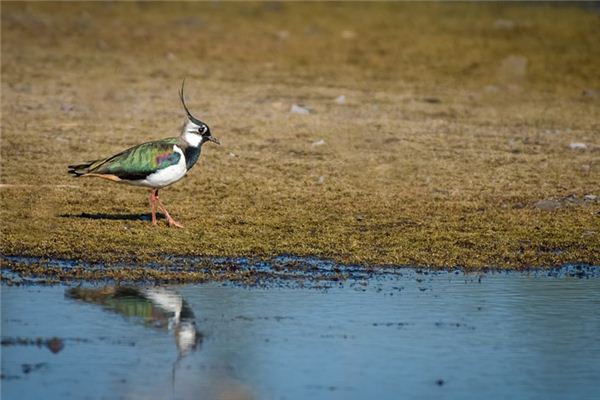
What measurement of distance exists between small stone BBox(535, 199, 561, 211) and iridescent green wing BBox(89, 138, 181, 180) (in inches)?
158

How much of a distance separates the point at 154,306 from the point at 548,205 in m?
5.67

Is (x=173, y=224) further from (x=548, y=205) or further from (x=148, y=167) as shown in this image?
(x=548, y=205)

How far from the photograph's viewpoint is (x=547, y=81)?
22.1 m

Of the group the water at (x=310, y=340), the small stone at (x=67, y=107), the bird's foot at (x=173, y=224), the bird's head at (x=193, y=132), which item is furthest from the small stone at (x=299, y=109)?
the water at (x=310, y=340)

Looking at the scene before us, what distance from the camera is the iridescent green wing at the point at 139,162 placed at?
11383mm

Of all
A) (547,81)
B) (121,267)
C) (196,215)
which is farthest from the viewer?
(547,81)

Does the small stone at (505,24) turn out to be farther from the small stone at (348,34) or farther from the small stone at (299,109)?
the small stone at (299,109)

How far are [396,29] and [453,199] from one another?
14543 mm

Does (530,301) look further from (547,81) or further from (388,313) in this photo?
(547,81)

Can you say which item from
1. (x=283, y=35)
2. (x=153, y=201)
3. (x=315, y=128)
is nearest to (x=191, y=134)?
(x=153, y=201)

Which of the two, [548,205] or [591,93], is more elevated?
[591,93]

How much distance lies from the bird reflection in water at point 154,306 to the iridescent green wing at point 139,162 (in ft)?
8.00

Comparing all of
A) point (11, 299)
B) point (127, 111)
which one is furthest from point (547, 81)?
point (11, 299)

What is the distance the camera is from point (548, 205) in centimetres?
1283
